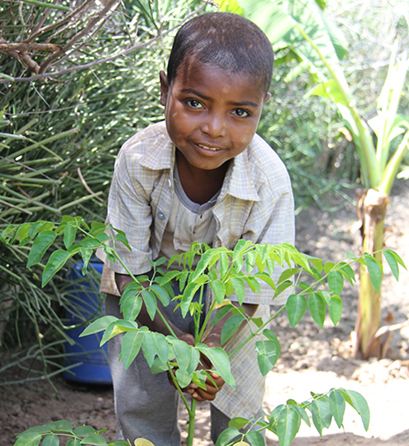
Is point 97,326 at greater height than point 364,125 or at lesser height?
lesser

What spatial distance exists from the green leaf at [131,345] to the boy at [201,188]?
16.3 inches

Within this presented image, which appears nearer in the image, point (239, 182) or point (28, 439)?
point (28, 439)

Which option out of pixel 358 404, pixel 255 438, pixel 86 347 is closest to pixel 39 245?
pixel 255 438

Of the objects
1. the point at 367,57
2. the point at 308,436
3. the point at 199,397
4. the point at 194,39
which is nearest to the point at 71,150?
the point at 194,39

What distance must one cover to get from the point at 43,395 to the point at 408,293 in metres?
2.18

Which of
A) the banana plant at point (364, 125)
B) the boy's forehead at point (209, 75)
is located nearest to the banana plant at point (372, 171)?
the banana plant at point (364, 125)

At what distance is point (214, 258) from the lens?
3.16ft

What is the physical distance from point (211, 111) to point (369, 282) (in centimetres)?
168

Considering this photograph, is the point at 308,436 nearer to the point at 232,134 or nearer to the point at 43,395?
the point at 43,395

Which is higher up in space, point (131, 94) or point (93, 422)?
point (131, 94)

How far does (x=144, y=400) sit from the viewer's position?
57.8 inches

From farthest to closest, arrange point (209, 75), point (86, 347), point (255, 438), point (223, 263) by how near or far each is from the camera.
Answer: point (86, 347)
point (209, 75)
point (255, 438)
point (223, 263)

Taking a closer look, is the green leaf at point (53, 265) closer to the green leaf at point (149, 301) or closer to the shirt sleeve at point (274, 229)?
the green leaf at point (149, 301)

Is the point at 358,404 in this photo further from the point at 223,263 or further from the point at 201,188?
the point at 201,188
